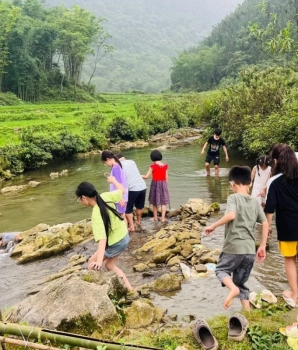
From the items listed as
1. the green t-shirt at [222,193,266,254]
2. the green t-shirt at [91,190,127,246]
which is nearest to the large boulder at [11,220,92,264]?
the green t-shirt at [91,190,127,246]

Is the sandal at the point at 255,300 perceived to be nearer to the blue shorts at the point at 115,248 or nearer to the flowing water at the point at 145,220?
the flowing water at the point at 145,220

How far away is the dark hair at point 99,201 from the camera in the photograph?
16.9 ft

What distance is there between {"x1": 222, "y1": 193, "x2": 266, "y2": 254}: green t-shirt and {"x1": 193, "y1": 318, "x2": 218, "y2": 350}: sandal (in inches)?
35.5

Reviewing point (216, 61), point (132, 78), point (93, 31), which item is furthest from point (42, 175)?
point (132, 78)

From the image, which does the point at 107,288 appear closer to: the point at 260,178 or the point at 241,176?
the point at 241,176

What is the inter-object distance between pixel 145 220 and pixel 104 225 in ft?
16.8

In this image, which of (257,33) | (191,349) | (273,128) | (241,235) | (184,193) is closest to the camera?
(191,349)

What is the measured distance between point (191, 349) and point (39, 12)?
78924 mm

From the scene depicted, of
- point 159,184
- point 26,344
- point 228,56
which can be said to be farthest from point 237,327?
point 228,56

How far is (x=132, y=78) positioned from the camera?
150 metres

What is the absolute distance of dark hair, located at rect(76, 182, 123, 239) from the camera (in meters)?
5.15

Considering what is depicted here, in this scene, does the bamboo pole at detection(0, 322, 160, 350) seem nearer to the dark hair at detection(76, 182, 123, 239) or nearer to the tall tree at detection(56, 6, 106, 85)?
the dark hair at detection(76, 182, 123, 239)

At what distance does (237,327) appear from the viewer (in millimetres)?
4109

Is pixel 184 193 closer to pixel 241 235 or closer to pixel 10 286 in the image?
pixel 10 286
